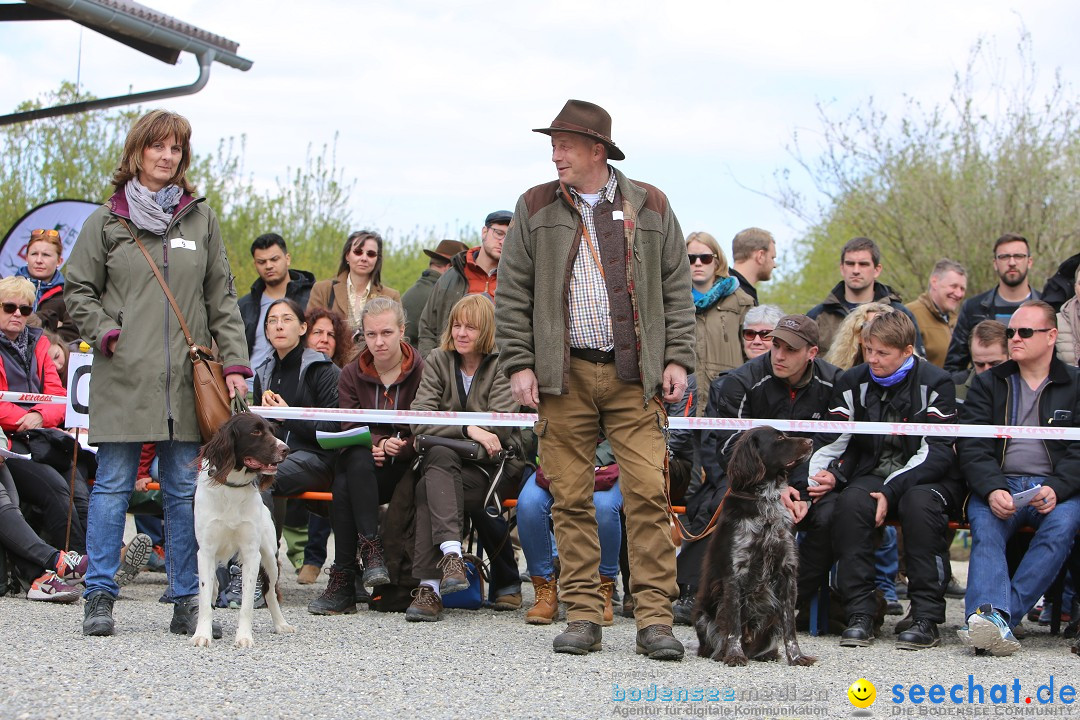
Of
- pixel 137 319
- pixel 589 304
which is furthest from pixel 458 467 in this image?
pixel 137 319

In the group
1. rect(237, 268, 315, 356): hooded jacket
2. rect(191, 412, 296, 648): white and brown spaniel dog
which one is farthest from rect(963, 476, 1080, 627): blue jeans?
rect(237, 268, 315, 356): hooded jacket

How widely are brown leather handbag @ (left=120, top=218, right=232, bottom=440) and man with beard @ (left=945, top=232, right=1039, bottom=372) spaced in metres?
5.62

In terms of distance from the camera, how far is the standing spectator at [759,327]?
823 cm

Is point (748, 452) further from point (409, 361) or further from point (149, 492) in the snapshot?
point (149, 492)

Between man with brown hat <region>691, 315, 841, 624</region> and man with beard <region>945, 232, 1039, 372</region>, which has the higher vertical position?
man with beard <region>945, 232, 1039, 372</region>

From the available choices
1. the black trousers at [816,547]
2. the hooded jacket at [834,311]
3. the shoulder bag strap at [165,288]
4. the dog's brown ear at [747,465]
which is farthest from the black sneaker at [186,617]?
the hooded jacket at [834,311]

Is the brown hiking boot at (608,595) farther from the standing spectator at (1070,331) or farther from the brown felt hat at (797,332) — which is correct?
the standing spectator at (1070,331)

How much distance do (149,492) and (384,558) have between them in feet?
7.20

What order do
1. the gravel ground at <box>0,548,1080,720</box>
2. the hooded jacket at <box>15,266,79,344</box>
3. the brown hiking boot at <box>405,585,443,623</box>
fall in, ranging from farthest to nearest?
the hooded jacket at <box>15,266,79,344</box>
the brown hiking boot at <box>405,585,443,623</box>
the gravel ground at <box>0,548,1080,720</box>

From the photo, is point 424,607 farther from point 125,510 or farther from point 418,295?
point 418,295

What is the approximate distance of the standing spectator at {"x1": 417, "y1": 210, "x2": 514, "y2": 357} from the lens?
367 inches

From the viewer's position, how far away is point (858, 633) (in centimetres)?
664

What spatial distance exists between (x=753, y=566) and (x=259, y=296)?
5.58 metres

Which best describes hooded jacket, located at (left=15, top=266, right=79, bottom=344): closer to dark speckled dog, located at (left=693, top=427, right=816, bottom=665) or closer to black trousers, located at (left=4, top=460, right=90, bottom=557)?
black trousers, located at (left=4, top=460, right=90, bottom=557)
